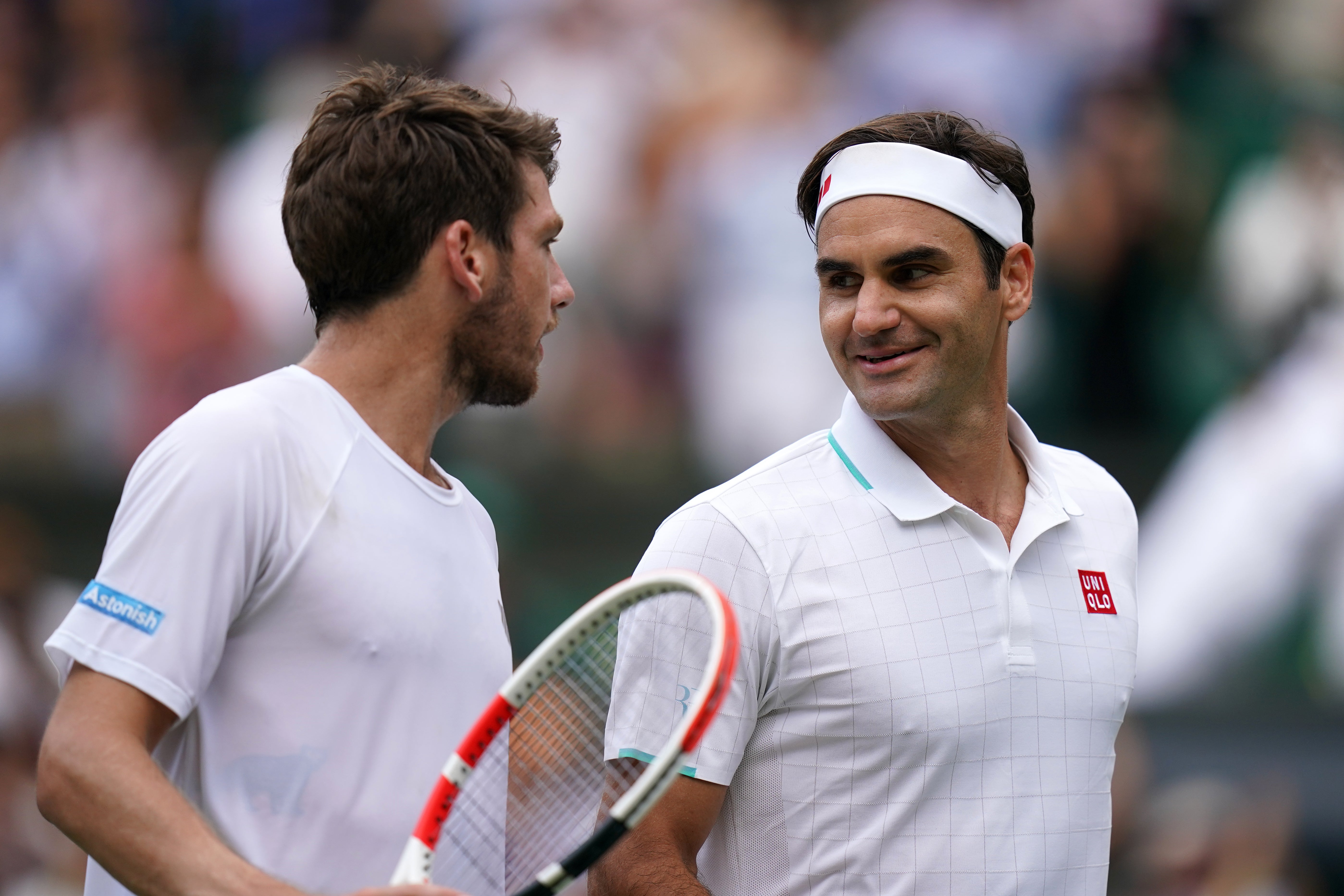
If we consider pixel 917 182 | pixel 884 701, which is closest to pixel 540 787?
pixel 884 701

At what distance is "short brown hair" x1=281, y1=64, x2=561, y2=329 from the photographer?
2467 mm

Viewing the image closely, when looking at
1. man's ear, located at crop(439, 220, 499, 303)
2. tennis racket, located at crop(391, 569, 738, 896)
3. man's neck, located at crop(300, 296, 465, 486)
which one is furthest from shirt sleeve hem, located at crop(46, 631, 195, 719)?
man's ear, located at crop(439, 220, 499, 303)

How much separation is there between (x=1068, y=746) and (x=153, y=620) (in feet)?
4.60

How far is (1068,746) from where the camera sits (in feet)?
8.54

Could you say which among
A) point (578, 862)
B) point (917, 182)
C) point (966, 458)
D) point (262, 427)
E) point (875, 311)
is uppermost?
point (917, 182)

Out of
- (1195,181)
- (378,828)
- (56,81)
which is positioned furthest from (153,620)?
Result: (56,81)

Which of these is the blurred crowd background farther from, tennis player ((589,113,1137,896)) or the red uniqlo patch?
tennis player ((589,113,1137,896))

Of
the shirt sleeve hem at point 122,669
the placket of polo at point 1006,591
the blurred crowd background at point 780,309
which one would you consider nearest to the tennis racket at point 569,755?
the shirt sleeve hem at point 122,669

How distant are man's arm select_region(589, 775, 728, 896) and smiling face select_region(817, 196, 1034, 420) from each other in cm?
69

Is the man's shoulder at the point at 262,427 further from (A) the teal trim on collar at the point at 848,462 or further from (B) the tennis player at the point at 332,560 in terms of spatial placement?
(A) the teal trim on collar at the point at 848,462

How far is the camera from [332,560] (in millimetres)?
2260

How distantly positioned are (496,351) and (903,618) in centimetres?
75

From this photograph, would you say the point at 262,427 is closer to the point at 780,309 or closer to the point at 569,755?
the point at 569,755

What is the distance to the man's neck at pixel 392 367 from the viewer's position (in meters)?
2.46
